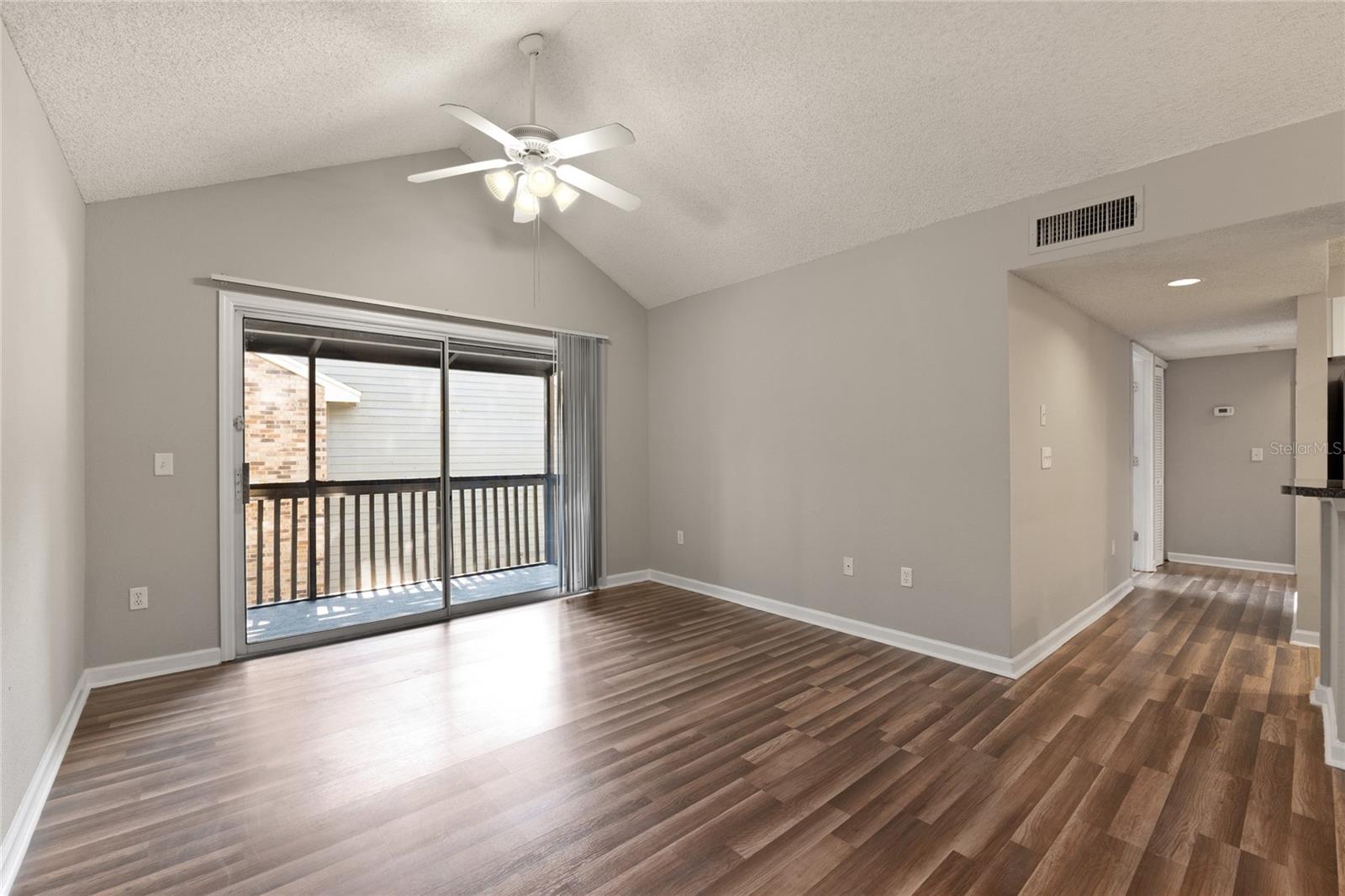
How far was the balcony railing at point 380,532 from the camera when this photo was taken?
13.9 ft

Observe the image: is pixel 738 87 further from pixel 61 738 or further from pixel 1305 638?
pixel 1305 638

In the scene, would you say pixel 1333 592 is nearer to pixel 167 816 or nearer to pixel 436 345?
pixel 167 816

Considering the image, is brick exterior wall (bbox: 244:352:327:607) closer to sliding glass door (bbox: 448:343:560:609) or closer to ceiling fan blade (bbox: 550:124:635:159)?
sliding glass door (bbox: 448:343:560:609)

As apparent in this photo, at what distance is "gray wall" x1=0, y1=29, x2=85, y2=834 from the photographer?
5.61 feet

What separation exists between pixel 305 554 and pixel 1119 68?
5503 mm

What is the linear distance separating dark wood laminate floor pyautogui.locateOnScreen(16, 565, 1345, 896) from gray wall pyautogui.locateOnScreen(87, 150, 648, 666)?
0.51 metres

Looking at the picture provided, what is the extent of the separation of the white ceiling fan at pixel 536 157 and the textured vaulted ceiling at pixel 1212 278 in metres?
2.29

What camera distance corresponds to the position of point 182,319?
3.17 meters

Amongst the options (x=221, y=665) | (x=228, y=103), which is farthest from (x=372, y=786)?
(x=228, y=103)

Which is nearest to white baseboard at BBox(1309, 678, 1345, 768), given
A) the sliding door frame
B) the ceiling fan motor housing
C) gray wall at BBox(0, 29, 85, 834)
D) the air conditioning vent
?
the air conditioning vent

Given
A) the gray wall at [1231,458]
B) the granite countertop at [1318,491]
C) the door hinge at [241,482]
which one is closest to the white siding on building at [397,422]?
the door hinge at [241,482]

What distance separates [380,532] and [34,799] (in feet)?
9.20

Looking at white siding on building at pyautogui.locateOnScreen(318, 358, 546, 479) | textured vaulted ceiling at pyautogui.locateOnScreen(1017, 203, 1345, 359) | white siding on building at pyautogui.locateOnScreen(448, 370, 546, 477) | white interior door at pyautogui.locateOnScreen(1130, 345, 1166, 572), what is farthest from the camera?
white interior door at pyautogui.locateOnScreen(1130, 345, 1166, 572)

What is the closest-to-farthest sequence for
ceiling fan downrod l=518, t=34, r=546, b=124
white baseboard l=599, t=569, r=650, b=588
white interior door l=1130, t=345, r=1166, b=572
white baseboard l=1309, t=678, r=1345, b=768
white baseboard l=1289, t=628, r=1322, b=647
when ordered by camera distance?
1. white baseboard l=1309, t=678, r=1345, b=768
2. ceiling fan downrod l=518, t=34, r=546, b=124
3. white baseboard l=1289, t=628, r=1322, b=647
4. white baseboard l=599, t=569, r=650, b=588
5. white interior door l=1130, t=345, r=1166, b=572
